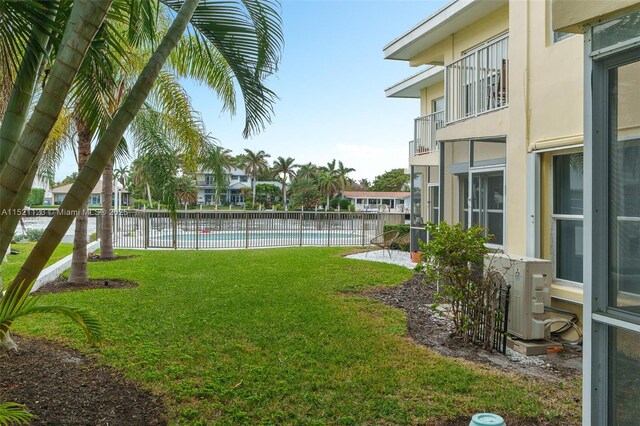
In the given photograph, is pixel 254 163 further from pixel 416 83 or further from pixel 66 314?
pixel 66 314

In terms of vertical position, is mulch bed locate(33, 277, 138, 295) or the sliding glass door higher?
the sliding glass door

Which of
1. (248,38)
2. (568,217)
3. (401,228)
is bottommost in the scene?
(401,228)

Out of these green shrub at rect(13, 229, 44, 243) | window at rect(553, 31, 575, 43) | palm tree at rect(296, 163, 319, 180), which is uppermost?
palm tree at rect(296, 163, 319, 180)

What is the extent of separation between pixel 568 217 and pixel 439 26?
687cm

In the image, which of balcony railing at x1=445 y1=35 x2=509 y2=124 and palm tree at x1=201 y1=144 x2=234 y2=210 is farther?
palm tree at x1=201 y1=144 x2=234 y2=210

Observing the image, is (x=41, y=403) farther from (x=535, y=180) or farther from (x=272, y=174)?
(x=272, y=174)

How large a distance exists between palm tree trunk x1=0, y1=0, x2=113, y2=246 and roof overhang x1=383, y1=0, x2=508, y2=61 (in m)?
9.30

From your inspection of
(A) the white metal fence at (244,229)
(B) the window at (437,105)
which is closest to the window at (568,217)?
(B) the window at (437,105)

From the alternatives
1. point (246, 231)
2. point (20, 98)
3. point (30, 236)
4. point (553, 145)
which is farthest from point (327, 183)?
point (20, 98)

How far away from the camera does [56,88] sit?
10.2 feet

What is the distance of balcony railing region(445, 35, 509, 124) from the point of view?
30.8 feet

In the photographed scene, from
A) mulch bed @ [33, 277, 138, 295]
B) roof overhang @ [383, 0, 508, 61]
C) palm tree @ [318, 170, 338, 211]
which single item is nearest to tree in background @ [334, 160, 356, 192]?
palm tree @ [318, 170, 338, 211]

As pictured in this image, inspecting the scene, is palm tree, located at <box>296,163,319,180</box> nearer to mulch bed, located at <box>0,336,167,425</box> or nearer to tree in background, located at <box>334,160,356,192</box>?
tree in background, located at <box>334,160,356,192</box>

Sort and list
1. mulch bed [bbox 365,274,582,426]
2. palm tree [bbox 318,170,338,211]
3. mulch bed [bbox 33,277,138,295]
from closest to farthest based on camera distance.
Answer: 1. mulch bed [bbox 365,274,582,426]
2. mulch bed [bbox 33,277,138,295]
3. palm tree [bbox 318,170,338,211]
